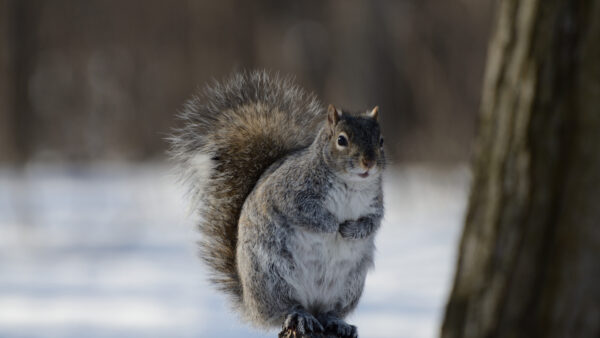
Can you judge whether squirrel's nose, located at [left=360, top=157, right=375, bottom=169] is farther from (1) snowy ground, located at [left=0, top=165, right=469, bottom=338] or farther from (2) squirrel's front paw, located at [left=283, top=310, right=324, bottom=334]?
(1) snowy ground, located at [left=0, top=165, right=469, bottom=338]

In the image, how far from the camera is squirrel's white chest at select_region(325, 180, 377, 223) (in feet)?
7.45

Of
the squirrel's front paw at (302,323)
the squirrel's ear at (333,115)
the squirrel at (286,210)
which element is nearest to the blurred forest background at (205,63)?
the squirrel at (286,210)

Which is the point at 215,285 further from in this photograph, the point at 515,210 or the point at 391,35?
the point at 391,35

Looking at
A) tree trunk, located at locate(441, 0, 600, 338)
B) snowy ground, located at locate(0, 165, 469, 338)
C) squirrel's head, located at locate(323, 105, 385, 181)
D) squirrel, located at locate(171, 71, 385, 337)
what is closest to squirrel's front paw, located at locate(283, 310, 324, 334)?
squirrel, located at locate(171, 71, 385, 337)

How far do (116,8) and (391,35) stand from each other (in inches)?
226

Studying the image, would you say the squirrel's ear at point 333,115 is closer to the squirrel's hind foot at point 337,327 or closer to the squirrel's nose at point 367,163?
the squirrel's nose at point 367,163

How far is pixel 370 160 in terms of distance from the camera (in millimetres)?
2203

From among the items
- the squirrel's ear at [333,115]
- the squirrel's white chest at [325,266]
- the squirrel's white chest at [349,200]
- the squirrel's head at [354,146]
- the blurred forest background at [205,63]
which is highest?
the blurred forest background at [205,63]

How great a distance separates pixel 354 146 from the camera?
7.40 feet

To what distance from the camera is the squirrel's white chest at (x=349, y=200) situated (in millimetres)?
2270

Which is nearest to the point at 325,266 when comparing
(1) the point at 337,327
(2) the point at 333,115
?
(1) the point at 337,327

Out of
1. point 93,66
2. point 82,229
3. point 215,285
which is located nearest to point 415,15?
point 82,229

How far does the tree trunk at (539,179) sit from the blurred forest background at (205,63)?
18.2ft

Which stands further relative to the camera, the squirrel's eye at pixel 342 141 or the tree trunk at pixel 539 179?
the squirrel's eye at pixel 342 141
